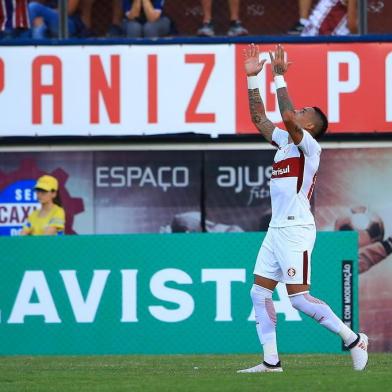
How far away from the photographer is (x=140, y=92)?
1652 cm

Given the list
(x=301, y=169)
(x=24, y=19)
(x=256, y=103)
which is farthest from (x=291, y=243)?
(x=24, y=19)

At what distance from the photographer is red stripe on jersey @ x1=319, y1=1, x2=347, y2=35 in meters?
16.7

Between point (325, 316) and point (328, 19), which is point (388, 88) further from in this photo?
point (325, 316)

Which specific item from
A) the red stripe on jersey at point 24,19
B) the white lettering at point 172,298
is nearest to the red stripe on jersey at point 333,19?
the red stripe on jersey at point 24,19

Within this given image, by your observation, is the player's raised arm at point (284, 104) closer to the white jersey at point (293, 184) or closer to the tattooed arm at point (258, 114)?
the white jersey at point (293, 184)

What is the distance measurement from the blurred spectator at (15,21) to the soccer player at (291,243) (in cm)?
765

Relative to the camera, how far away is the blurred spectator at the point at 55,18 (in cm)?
1689

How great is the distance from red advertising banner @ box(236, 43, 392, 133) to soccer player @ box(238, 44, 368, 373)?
639 centimetres

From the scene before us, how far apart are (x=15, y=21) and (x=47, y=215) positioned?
3177mm


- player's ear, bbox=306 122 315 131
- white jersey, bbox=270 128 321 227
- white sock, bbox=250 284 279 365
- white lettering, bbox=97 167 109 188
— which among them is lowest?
white sock, bbox=250 284 279 365

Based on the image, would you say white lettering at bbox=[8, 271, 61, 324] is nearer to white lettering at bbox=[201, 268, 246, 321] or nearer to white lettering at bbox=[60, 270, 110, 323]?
white lettering at bbox=[60, 270, 110, 323]

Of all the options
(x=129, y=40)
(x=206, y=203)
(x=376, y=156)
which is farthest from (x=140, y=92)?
(x=376, y=156)

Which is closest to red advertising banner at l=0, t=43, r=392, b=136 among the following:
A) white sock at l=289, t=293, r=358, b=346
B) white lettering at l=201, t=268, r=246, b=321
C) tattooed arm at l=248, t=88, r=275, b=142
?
white lettering at l=201, t=268, r=246, b=321

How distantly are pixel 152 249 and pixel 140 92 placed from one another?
3.45 metres
